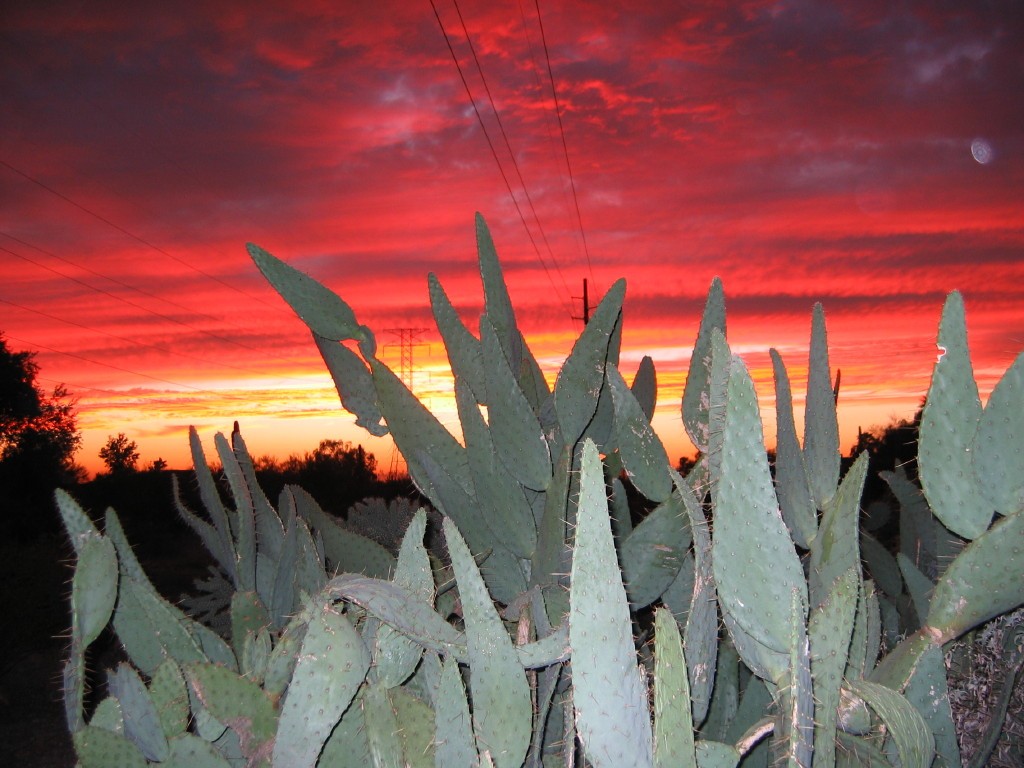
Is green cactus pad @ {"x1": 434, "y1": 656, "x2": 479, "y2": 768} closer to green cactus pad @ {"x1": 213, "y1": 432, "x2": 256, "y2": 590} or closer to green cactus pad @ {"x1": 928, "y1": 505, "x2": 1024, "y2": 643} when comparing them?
green cactus pad @ {"x1": 928, "y1": 505, "x2": 1024, "y2": 643}

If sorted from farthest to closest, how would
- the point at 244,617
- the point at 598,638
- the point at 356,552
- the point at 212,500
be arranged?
the point at 212,500, the point at 356,552, the point at 244,617, the point at 598,638

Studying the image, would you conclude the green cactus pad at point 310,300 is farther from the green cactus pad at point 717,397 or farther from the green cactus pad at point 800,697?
the green cactus pad at point 800,697

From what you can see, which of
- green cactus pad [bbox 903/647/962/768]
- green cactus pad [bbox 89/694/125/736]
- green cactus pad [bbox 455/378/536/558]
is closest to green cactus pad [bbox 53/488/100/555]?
green cactus pad [bbox 89/694/125/736]

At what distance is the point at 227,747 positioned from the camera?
2.05 meters

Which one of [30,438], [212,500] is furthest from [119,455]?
[212,500]

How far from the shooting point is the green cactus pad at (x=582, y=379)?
2500 mm

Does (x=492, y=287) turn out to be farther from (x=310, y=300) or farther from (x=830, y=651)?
(x=830, y=651)

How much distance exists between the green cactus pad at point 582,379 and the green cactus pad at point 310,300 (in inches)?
35.9

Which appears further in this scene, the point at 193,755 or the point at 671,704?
the point at 193,755

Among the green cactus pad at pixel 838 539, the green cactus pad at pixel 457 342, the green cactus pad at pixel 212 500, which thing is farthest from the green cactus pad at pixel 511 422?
the green cactus pad at pixel 212 500

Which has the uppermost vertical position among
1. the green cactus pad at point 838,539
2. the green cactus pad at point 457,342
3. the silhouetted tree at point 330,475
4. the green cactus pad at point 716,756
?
the green cactus pad at point 457,342

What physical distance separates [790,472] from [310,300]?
1.77 metres

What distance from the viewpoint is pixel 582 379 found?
2502 millimetres

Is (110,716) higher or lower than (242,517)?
→ lower
